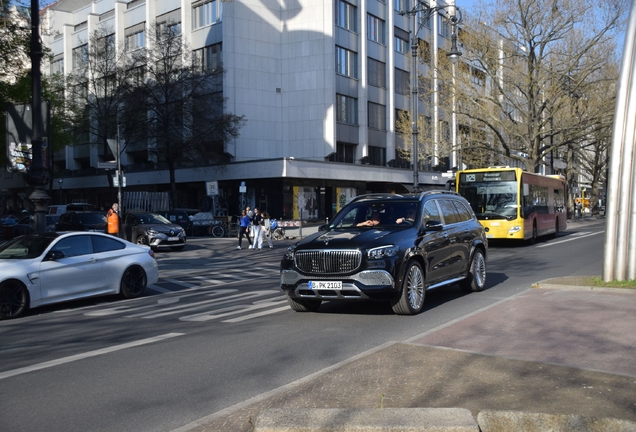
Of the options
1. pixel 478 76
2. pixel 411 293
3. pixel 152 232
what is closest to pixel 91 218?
pixel 152 232

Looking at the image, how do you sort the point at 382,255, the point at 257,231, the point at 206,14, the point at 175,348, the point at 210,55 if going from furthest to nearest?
the point at 206,14
the point at 210,55
the point at 257,231
the point at 382,255
the point at 175,348

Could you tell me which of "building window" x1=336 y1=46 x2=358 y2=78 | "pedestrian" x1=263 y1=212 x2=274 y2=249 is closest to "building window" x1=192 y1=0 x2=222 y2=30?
"building window" x1=336 y1=46 x2=358 y2=78

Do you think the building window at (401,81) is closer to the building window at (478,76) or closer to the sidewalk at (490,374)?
the building window at (478,76)

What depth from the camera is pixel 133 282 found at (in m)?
13.3

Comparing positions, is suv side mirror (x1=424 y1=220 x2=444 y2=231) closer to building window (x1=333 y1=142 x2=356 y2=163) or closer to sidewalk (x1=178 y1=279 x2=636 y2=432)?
sidewalk (x1=178 y1=279 x2=636 y2=432)

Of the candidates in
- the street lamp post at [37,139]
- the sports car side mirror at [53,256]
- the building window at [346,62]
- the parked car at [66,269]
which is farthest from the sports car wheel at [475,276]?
the building window at [346,62]

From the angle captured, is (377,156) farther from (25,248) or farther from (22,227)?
(25,248)

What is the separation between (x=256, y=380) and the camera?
631cm

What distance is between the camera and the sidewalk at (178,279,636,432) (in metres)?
5.25

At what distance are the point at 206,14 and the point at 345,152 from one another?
14723 mm

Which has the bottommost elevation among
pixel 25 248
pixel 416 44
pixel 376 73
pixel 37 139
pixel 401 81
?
pixel 25 248

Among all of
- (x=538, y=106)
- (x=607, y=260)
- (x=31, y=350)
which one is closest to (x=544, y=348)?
(x=607, y=260)

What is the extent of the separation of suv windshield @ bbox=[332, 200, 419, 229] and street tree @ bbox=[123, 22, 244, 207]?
3192cm

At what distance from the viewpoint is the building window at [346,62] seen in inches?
1943
